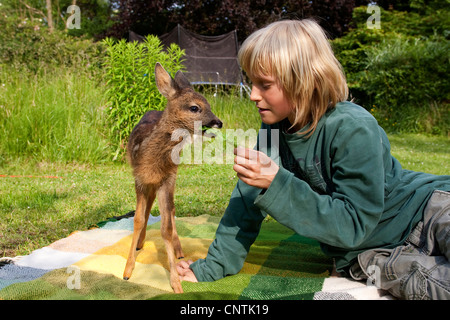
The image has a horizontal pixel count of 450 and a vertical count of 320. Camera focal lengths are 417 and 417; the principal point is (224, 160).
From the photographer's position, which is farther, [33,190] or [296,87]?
[33,190]

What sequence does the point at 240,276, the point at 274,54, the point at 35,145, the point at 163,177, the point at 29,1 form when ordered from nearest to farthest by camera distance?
1. the point at 274,54
2. the point at 240,276
3. the point at 163,177
4. the point at 35,145
5. the point at 29,1

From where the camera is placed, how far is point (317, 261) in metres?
3.15

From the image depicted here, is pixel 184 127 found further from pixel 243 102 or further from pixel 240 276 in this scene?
pixel 243 102

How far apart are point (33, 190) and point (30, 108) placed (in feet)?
8.41

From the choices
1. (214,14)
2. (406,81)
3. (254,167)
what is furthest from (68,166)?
(214,14)

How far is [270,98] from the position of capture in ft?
7.99

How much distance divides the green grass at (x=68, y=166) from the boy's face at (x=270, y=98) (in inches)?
92.0

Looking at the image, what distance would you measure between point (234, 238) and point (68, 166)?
5.13 m

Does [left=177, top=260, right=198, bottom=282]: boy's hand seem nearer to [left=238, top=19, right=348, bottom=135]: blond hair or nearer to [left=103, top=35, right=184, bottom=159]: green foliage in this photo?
[left=238, top=19, right=348, bottom=135]: blond hair

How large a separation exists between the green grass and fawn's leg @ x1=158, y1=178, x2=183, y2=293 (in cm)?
134

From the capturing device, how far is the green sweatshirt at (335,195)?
7.41ft

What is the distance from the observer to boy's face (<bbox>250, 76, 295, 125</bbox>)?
2.41m

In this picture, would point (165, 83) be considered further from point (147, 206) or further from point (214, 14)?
point (214, 14)
